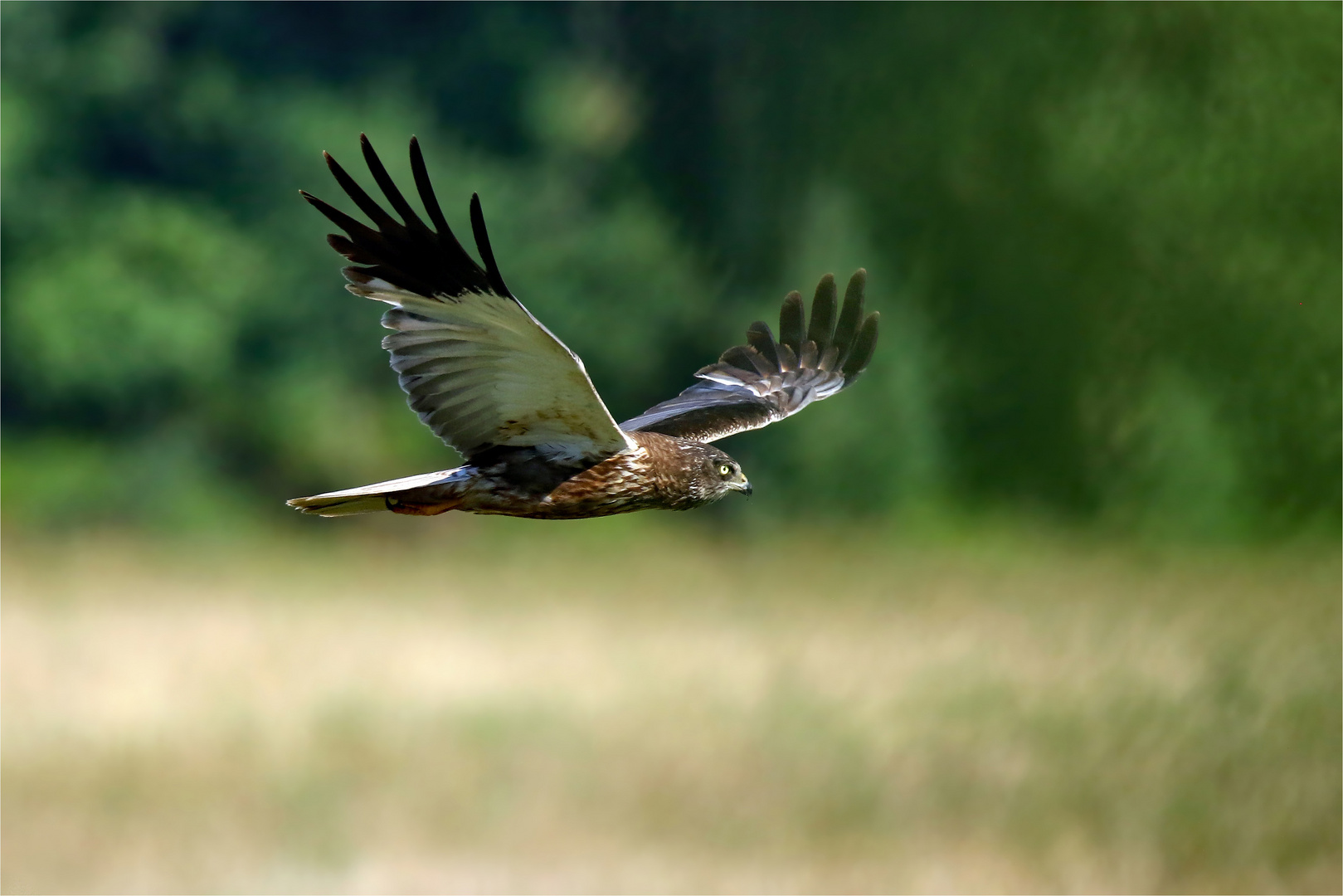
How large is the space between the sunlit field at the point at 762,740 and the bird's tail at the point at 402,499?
7631mm

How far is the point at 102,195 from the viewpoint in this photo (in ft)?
74.2

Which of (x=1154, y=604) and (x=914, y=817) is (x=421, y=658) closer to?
(x=914, y=817)

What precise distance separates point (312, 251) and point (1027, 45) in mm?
12650

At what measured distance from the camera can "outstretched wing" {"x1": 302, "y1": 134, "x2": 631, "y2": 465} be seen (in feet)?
16.4

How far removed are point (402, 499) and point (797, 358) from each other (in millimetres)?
2612

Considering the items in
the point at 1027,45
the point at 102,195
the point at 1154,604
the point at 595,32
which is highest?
the point at 595,32

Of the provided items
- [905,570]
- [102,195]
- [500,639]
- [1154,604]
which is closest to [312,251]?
[102,195]

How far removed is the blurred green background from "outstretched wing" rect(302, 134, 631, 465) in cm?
660

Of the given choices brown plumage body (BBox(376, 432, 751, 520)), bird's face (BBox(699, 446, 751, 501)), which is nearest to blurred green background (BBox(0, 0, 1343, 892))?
bird's face (BBox(699, 446, 751, 501))

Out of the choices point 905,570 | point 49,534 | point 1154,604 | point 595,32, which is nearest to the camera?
point 1154,604

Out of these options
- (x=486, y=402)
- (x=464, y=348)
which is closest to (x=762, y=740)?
(x=486, y=402)

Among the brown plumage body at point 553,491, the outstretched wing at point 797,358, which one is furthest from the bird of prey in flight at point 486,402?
the outstretched wing at point 797,358

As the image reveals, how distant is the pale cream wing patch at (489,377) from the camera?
5039mm

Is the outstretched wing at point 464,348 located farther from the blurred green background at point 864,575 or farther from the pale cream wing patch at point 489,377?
the blurred green background at point 864,575
